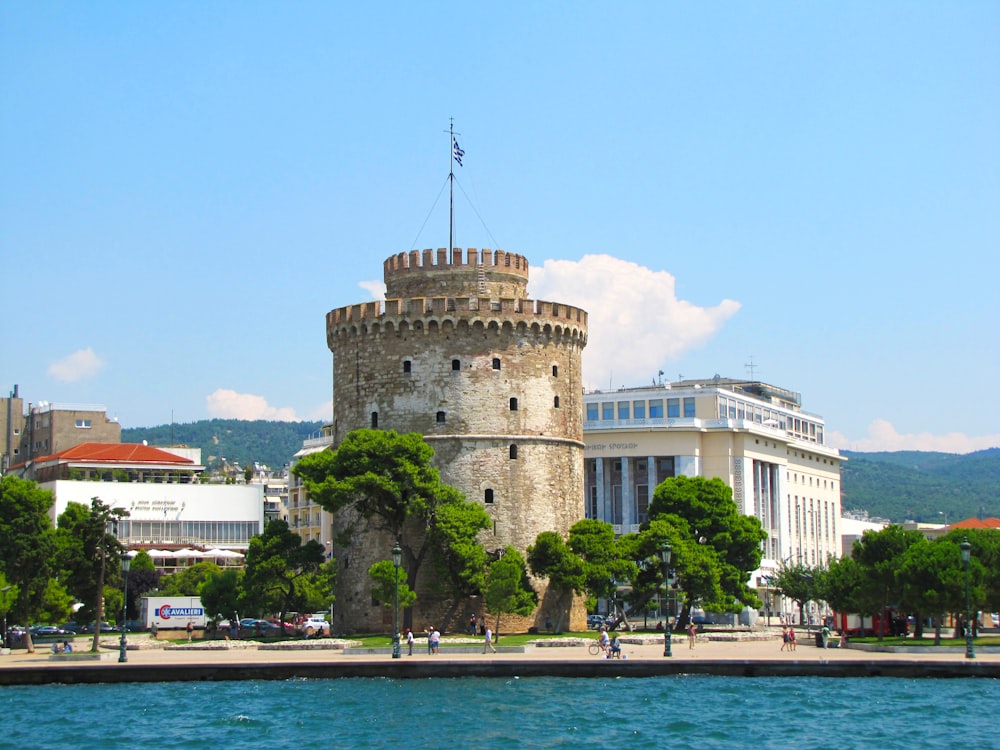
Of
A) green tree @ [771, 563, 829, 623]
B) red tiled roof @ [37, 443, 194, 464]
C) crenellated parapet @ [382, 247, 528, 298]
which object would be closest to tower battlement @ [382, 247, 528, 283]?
crenellated parapet @ [382, 247, 528, 298]

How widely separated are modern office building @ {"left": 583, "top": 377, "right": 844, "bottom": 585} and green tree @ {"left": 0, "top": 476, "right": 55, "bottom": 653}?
4313cm

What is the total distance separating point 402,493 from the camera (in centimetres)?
5006

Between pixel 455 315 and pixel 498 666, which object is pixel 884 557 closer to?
pixel 455 315

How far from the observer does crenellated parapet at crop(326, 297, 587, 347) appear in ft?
174

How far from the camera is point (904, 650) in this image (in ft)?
140

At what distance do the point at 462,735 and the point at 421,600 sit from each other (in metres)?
22.0

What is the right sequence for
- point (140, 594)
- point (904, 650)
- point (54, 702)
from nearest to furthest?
point (54, 702) < point (904, 650) < point (140, 594)

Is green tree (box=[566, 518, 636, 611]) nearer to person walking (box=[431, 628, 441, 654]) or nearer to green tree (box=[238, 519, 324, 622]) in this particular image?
green tree (box=[238, 519, 324, 622])

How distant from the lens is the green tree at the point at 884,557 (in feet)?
160

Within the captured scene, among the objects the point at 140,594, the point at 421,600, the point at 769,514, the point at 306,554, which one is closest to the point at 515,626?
the point at 421,600

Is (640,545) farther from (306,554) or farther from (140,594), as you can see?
(140,594)

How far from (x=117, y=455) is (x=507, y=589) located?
5248 centimetres

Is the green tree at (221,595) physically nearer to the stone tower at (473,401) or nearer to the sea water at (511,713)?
the stone tower at (473,401)

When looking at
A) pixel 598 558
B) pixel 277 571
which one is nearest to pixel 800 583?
pixel 598 558
